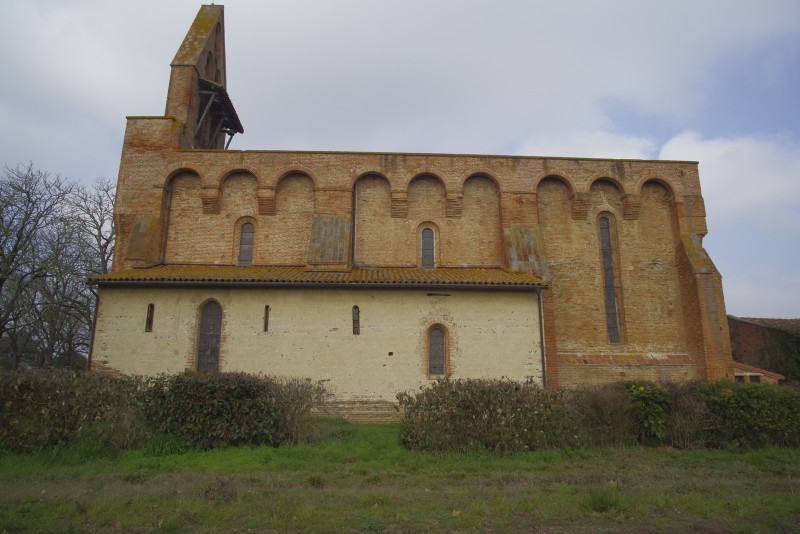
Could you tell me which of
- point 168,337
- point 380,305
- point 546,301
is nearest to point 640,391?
point 546,301

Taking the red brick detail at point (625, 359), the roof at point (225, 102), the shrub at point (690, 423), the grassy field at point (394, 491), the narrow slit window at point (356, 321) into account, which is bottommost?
the grassy field at point (394, 491)

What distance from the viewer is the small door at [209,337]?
1454 cm

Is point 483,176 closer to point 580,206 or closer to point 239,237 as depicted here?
point 580,206

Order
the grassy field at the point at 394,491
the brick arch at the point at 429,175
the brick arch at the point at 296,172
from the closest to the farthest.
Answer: the grassy field at the point at 394,491, the brick arch at the point at 296,172, the brick arch at the point at 429,175

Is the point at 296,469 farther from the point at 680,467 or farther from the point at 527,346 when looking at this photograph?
the point at 527,346

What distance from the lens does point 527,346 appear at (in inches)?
591

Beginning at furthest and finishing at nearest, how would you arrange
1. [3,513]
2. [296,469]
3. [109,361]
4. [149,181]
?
[149,181] < [109,361] < [296,469] < [3,513]

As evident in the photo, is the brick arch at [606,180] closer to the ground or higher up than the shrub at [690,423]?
higher up

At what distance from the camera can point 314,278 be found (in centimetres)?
1518

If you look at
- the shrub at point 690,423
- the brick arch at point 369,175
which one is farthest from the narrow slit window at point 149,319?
the shrub at point 690,423

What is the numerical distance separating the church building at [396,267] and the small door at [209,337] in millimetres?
60

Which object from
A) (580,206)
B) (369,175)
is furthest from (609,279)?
(369,175)

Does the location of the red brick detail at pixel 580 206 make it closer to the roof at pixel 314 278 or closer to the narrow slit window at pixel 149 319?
the roof at pixel 314 278

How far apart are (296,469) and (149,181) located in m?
13.4
